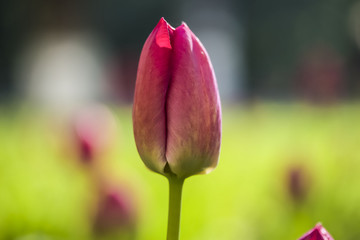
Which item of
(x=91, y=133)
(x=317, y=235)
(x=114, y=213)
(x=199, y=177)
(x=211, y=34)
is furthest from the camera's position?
(x=211, y=34)

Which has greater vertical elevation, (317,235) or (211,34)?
(211,34)

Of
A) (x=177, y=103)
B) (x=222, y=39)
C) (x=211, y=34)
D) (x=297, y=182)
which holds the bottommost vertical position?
(x=297, y=182)

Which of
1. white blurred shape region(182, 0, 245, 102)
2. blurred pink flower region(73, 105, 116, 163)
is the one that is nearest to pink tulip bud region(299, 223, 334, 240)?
blurred pink flower region(73, 105, 116, 163)

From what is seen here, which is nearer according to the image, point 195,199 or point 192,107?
point 192,107

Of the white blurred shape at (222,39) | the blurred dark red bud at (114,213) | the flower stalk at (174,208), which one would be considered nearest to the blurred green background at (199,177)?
the blurred dark red bud at (114,213)

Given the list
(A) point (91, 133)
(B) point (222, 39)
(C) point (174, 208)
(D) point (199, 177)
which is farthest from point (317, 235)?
(B) point (222, 39)

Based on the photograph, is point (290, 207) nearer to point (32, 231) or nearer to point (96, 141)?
point (96, 141)

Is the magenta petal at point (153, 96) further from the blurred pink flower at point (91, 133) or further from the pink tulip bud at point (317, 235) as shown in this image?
the blurred pink flower at point (91, 133)

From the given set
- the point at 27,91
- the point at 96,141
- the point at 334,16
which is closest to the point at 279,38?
the point at 334,16

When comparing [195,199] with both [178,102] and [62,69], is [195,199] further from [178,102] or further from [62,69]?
[62,69]
